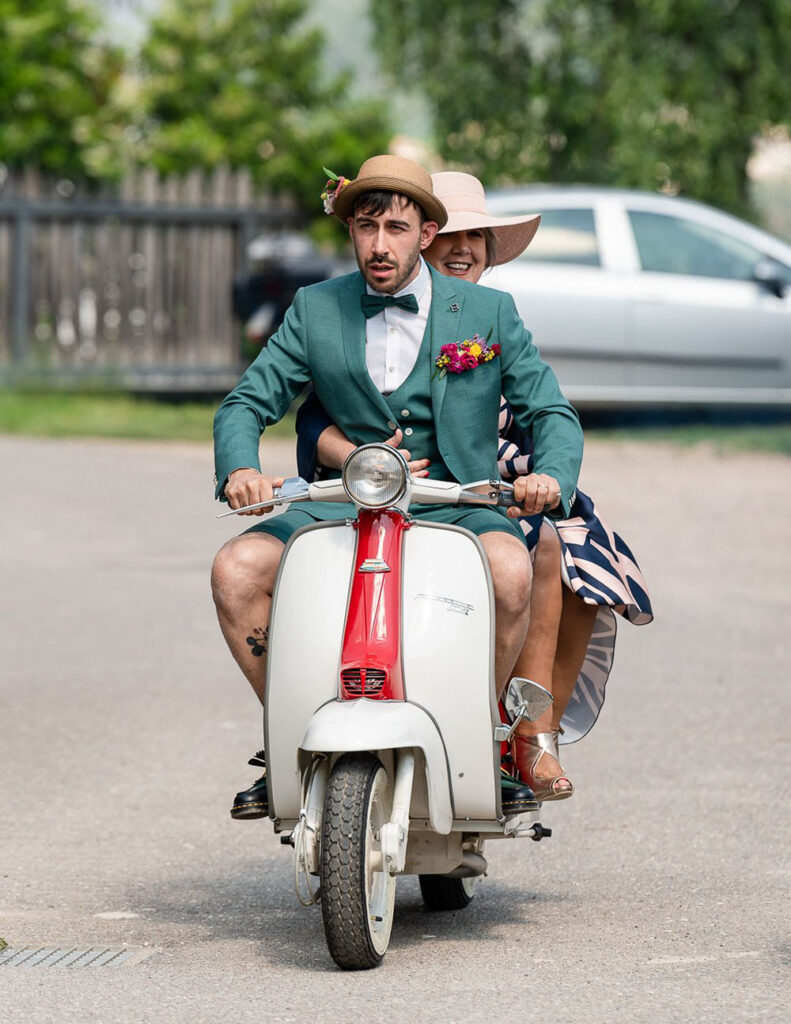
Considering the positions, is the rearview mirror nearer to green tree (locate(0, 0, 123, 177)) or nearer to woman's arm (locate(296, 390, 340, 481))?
green tree (locate(0, 0, 123, 177))

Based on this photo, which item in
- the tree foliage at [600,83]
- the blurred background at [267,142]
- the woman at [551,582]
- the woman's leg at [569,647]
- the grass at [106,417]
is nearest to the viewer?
the woman at [551,582]

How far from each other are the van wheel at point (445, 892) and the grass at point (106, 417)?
11399mm

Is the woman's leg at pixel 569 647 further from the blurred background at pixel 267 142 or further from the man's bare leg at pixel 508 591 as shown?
the blurred background at pixel 267 142

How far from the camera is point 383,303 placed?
4789 millimetres

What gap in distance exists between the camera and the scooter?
14.2 feet

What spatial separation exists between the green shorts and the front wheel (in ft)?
1.99

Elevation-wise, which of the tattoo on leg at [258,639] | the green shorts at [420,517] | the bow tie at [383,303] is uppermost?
the bow tie at [383,303]

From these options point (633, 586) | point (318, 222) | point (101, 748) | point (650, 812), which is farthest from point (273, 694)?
point (318, 222)

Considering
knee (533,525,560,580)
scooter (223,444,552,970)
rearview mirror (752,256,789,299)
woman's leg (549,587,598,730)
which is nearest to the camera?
scooter (223,444,552,970)

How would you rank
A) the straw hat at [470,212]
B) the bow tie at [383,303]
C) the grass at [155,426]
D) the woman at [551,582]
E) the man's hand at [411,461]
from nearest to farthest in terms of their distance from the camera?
the man's hand at [411,461], the bow tie at [383,303], the woman at [551,582], the straw hat at [470,212], the grass at [155,426]

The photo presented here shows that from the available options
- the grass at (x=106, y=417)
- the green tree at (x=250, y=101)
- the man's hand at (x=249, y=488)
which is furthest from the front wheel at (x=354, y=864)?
the green tree at (x=250, y=101)

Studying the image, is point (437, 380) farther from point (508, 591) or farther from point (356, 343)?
point (508, 591)

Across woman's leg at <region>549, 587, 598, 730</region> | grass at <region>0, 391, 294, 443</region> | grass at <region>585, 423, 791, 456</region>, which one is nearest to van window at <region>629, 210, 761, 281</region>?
grass at <region>585, 423, 791, 456</region>

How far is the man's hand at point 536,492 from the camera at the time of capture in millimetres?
4430
